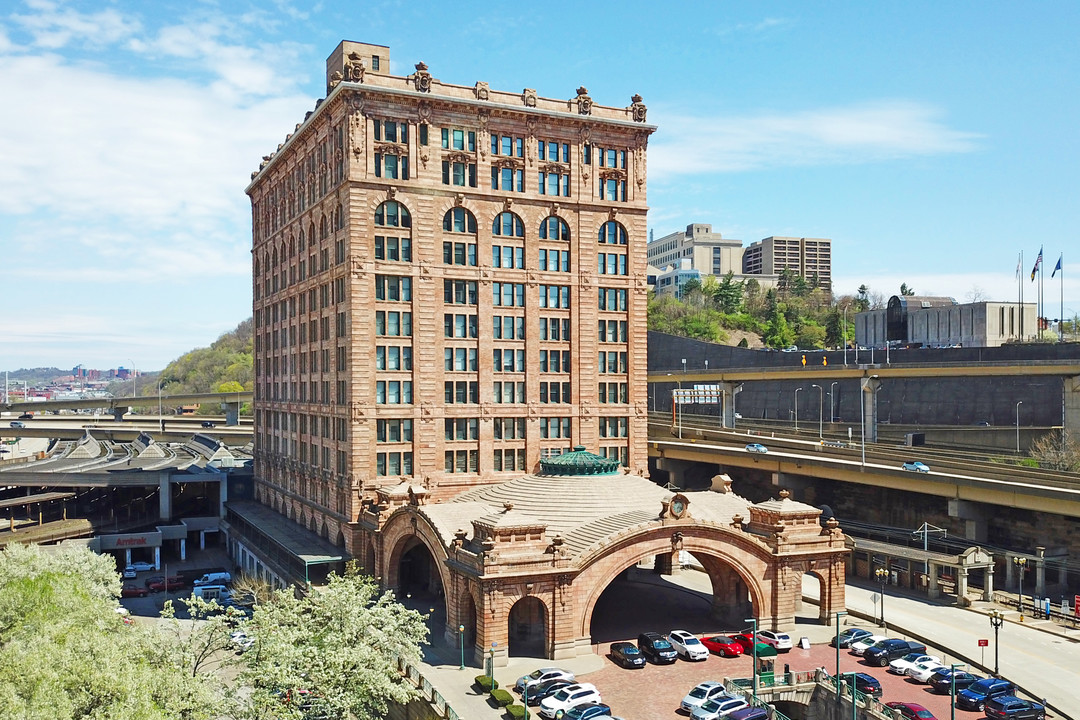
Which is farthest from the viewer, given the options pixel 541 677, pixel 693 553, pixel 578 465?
pixel 578 465

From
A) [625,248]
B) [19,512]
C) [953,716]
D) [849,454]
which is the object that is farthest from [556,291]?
[19,512]

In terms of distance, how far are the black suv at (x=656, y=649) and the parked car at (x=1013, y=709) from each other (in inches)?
685

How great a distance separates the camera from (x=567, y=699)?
4750 centimetres

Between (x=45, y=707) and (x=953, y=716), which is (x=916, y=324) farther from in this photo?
(x=45, y=707)

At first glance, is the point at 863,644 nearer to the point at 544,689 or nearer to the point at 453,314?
the point at 544,689

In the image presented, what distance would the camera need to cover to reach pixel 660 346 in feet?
560

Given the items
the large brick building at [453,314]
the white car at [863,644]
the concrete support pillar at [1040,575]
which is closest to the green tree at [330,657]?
the large brick building at [453,314]

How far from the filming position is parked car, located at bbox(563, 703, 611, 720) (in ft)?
148

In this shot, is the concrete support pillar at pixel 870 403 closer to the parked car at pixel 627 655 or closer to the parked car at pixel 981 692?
the parked car at pixel 981 692

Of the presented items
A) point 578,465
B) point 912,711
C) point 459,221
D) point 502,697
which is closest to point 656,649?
point 502,697

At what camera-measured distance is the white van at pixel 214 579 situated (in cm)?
8750

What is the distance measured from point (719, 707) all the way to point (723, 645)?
11264mm

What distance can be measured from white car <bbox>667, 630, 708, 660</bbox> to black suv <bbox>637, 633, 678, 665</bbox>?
57cm

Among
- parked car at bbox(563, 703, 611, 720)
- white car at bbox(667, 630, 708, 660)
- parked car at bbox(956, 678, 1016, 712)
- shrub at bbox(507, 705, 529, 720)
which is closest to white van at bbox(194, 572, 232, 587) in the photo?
white car at bbox(667, 630, 708, 660)
